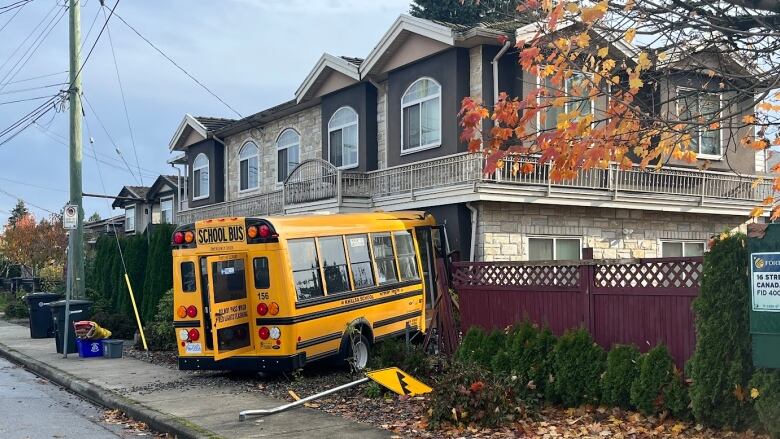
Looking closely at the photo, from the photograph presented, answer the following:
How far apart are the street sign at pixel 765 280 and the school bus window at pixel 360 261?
23.5ft

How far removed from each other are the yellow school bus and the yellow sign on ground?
7.02 feet

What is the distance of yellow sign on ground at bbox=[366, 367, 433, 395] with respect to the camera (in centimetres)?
1022

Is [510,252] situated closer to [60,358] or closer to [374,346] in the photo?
[374,346]

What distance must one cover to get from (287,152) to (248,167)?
9.95 ft

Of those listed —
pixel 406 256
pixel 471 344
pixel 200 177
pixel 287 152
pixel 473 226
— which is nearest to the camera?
pixel 471 344

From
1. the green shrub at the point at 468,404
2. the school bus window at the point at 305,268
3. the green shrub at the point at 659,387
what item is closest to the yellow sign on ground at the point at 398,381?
the green shrub at the point at 468,404

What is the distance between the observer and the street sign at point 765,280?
734cm

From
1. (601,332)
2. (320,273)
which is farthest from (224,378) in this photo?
(601,332)

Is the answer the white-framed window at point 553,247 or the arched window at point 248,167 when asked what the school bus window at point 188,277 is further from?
the arched window at point 248,167

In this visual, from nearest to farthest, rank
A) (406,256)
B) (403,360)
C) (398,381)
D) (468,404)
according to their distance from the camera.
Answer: (468,404), (398,381), (403,360), (406,256)

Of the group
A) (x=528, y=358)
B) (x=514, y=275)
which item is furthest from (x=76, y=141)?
(x=528, y=358)

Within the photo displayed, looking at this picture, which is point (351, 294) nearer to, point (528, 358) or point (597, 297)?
point (528, 358)

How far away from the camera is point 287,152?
26.7 meters

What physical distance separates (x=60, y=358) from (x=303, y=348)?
6.61 meters
